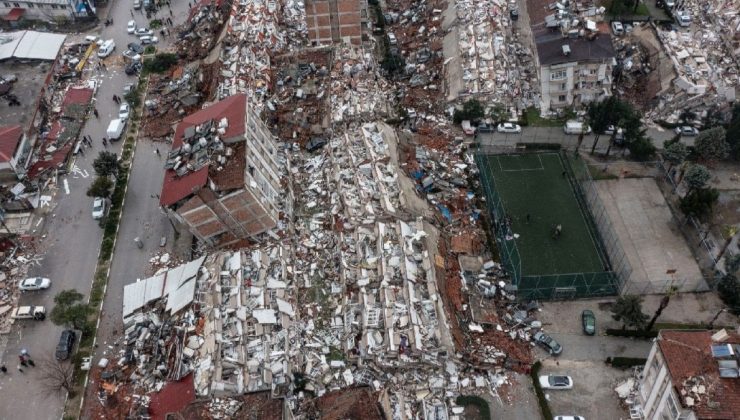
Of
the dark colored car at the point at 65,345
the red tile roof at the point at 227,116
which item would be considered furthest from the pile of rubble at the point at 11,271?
the red tile roof at the point at 227,116

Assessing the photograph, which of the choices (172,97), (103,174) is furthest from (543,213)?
(172,97)

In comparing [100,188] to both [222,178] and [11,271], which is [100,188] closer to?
[11,271]

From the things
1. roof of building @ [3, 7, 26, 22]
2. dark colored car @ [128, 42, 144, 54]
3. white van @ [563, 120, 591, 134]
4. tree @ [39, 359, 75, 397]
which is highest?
white van @ [563, 120, 591, 134]

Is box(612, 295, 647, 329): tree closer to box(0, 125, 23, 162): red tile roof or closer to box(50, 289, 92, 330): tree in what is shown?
box(50, 289, 92, 330): tree

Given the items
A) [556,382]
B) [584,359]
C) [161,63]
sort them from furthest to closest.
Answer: [161,63], [584,359], [556,382]

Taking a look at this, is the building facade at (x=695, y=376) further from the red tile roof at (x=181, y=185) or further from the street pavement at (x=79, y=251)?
the street pavement at (x=79, y=251)

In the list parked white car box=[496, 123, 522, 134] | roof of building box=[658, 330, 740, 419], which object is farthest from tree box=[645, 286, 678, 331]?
parked white car box=[496, 123, 522, 134]
